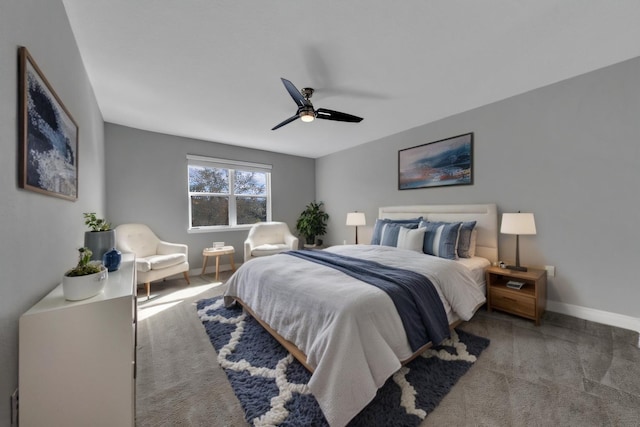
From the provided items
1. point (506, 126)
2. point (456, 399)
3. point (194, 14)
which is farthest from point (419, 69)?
point (456, 399)

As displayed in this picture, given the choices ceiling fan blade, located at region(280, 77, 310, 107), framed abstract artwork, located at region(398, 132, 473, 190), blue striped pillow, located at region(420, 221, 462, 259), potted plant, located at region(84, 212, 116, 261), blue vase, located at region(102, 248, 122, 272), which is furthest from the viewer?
framed abstract artwork, located at region(398, 132, 473, 190)

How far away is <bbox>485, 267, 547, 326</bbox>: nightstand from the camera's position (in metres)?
2.29

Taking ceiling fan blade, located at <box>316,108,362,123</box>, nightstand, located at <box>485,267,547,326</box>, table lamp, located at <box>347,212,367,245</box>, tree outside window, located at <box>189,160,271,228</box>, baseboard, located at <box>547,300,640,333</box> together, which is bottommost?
baseboard, located at <box>547,300,640,333</box>

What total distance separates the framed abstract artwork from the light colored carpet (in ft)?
6.11

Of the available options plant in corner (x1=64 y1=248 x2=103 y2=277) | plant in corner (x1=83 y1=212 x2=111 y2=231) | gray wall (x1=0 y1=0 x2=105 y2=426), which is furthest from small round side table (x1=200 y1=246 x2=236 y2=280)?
plant in corner (x1=64 y1=248 x2=103 y2=277)

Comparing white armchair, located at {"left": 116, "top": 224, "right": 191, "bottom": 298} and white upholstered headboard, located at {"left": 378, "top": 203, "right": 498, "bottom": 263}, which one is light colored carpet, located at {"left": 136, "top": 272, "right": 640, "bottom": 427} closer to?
white upholstered headboard, located at {"left": 378, "top": 203, "right": 498, "bottom": 263}

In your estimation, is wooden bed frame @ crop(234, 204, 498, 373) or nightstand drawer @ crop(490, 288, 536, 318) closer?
nightstand drawer @ crop(490, 288, 536, 318)

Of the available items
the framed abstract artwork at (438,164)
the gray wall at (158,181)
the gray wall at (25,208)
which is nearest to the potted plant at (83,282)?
the gray wall at (25,208)

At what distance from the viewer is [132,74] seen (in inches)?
89.1

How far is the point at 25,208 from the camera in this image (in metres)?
1.02

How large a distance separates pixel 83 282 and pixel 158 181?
3290 millimetres

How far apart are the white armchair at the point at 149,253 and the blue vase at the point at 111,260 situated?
145 centimetres

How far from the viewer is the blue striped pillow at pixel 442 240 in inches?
107

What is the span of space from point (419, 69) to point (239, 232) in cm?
403
